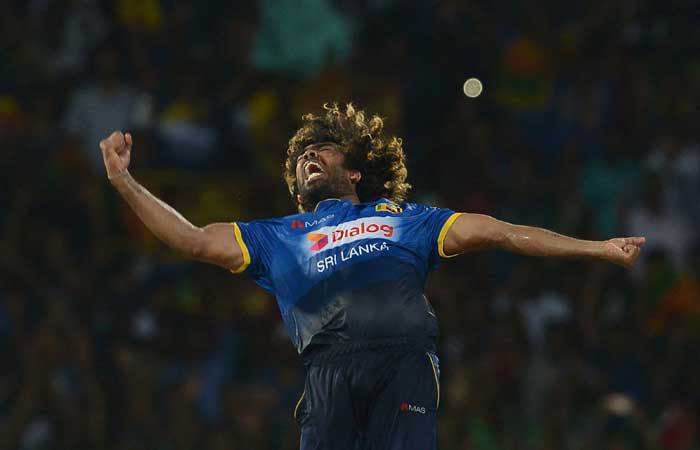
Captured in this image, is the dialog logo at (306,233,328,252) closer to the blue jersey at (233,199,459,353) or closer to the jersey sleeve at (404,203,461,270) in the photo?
the blue jersey at (233,199,459,353)

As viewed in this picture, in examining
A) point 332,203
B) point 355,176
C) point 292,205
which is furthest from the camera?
point 292,205

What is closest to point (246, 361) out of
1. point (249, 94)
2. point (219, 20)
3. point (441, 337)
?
point (441, 337)

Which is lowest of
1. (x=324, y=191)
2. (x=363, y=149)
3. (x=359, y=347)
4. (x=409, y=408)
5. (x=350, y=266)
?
(x=409, y=408)

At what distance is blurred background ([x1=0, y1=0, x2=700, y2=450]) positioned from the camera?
10336mm

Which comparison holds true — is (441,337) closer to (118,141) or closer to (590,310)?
(590,310)

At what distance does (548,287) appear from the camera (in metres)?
11.4

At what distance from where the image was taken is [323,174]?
6051mm

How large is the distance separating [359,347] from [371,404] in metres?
0.24

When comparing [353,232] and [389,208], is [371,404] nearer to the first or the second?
[353,232]

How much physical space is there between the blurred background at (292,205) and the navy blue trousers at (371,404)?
4.72m

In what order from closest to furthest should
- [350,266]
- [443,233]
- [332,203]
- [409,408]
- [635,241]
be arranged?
1. [409,408]
2. [635,241]
3. [350,266]
4. [443,233]
5. [332,203]

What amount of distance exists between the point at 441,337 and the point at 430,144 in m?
2.15

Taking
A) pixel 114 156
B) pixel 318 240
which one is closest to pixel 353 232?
pixel 318 240

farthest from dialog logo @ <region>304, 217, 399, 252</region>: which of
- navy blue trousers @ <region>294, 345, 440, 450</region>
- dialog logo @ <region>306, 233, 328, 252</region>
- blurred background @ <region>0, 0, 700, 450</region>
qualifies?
blurred background @ <region>0, 0, 700, 450</region>
